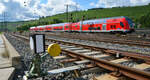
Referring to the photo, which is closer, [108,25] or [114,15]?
[108,25]

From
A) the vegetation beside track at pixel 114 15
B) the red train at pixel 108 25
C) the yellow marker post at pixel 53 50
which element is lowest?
the yellow marker post at pixel 53 50

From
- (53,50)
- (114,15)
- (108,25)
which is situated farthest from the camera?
(114,15)

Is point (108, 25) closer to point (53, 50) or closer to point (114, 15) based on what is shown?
point (53, 50)

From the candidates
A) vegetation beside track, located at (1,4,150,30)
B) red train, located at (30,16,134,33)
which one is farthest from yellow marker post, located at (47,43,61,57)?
vegetation beside track, located at (1,4,150,30)

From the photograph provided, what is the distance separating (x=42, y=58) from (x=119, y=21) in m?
18.0

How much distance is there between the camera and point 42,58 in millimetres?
3133

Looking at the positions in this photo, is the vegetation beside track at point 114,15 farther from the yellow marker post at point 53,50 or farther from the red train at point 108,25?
the yellow marker post at point 53,50

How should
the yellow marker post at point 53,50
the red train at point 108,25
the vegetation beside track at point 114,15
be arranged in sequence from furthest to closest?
the vegetation beside track at point 114,15
the red train at point 108,25
the yellow marker post at point 53,50

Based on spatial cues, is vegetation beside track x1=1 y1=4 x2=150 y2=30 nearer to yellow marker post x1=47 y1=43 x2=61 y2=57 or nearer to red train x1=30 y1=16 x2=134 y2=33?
red train x1=30 y1=16 x2=134 y2=33

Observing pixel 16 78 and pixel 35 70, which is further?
pixel 16 78

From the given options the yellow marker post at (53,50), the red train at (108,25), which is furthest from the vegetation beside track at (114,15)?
the yellow marker post at (53,50)

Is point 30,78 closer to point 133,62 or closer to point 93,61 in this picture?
point 93,61

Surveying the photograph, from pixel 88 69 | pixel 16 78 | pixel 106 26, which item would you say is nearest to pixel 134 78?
pixel 88 69

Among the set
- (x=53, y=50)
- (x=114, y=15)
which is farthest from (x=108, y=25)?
(x=114, y=15)
